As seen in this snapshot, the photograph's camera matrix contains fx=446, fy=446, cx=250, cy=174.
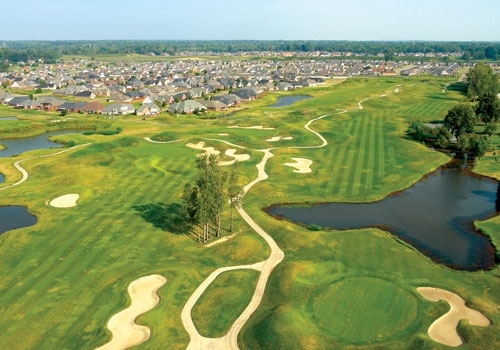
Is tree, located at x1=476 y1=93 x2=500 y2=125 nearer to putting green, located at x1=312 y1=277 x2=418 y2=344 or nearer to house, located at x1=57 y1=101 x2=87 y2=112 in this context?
putting green, located at x1=312 y1=277 x2=418 y2=344

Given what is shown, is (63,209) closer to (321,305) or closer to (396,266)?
(321,305)

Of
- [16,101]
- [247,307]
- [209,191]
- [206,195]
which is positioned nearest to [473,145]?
[209,191]

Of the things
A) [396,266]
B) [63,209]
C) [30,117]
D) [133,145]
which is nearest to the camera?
[396,266]

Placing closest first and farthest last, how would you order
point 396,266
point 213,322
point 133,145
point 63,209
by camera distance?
point 213,322 → point 396,266 → point 63,209 → point 133,145

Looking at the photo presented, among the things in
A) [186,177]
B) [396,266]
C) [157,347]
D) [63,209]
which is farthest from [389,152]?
[157,347]

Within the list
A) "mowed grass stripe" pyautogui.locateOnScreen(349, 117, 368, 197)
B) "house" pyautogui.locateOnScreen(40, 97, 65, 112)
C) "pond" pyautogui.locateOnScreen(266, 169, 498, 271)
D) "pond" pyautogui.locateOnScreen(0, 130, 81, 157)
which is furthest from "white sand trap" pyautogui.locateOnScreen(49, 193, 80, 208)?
"house" pyautogui.locateOnScreen(40, 97, 65, 112)
